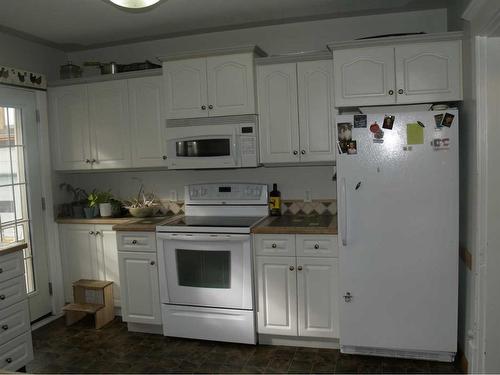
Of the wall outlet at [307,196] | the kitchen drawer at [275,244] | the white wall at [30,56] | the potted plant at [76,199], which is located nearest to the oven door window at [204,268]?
the kitchen drawer at [275,244]

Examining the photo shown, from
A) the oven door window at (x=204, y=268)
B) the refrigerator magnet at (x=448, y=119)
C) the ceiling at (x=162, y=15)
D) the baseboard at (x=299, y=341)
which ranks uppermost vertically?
the ceiling at (x=162, y=15)

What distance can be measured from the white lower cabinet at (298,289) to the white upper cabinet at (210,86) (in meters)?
1.07

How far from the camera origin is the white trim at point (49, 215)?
13.1 ft

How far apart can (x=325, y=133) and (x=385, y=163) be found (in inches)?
24.8

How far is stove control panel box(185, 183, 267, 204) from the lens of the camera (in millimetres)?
3717

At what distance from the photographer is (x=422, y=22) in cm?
342

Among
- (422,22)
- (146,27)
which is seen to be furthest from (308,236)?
(146,27)

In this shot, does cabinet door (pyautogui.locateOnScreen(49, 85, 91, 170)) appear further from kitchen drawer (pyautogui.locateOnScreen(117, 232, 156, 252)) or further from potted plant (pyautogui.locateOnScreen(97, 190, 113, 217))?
kitchen drawer (pyautogui.locateOnScreen(117, 232, 156, 252))

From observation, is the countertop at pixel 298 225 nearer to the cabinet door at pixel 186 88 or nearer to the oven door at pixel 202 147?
the oven door at pixel 202 147

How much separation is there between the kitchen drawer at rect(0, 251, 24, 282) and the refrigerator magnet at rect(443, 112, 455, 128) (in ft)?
9.45

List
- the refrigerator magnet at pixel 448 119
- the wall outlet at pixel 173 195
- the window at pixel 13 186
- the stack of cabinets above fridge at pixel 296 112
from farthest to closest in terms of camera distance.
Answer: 1. the wall outlet at pixel 173 195
2. the window at pixel 13 186
3. the stack of cabinets above fridge at pixel 296 112
4. the refrigerator magnet at pixel 448 119

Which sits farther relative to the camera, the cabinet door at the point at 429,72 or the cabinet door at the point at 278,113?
the cabinet door at the point at 278,113

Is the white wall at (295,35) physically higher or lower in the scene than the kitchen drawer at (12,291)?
higher

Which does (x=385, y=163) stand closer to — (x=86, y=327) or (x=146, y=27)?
(x=146, y=27)
